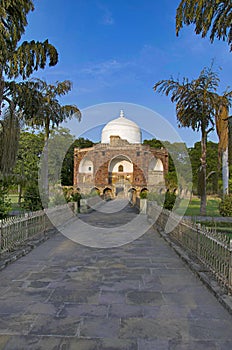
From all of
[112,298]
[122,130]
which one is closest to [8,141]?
[112,298]

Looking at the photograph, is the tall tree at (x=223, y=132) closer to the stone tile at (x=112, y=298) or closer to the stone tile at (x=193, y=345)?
the stone tile at (x=112, y=298)

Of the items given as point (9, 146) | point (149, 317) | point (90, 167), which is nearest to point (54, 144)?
point (90, 167)

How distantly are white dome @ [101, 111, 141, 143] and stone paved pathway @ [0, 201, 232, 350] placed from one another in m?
35.8

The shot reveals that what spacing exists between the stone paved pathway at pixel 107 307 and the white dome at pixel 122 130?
35835mm

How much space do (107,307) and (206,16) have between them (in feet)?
21.4

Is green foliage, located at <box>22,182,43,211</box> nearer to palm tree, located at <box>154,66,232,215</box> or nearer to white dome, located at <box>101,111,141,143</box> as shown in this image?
palm tree, located at <box>154,66,232,215</box>

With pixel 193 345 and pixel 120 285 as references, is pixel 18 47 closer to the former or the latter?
pixel 120 285

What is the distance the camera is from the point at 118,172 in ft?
132

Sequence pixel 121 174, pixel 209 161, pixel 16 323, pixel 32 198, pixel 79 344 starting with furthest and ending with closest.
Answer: pixel 121 174 → pixel 209 161 → pixel 32 198 → pixel 16 323 → pixel 79 344

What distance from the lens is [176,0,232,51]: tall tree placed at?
264 inches

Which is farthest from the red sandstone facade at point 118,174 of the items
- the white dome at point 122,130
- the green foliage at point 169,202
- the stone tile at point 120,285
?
the stone tile at point 120,285

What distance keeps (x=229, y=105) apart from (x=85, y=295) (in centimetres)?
1249

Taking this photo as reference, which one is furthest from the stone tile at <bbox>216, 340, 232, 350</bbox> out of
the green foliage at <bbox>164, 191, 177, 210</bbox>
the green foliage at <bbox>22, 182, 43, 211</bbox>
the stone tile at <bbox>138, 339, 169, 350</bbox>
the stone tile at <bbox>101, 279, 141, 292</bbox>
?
the green foliage at <bbox>164, 191, 177, 210</bbox>

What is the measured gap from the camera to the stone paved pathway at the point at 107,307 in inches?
106
